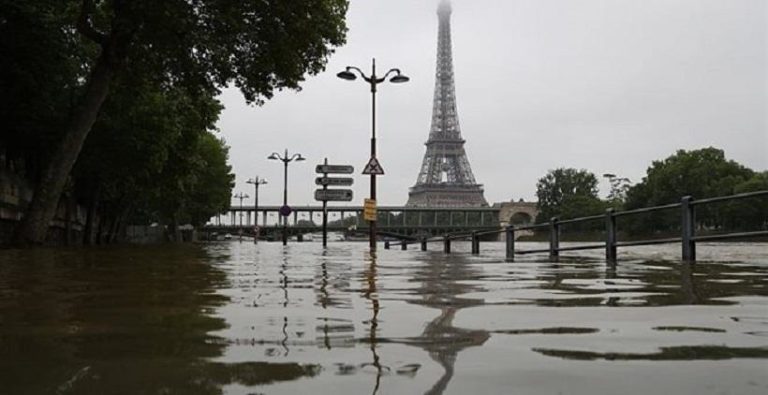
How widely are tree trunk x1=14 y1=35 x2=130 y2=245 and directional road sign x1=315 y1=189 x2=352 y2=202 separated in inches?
486

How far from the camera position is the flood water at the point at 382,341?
2.18 m

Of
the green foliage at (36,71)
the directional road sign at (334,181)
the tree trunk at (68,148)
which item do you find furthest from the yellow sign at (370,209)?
the green foliage at (36,71)

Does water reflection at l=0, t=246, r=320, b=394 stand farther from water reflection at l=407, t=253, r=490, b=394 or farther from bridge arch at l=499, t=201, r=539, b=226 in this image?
bridge arch at l=499, t=201, r=539, b=226

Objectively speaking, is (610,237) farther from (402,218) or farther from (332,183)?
(402,218)

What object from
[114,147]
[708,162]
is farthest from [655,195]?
[114,147]

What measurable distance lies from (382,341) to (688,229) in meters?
8.45

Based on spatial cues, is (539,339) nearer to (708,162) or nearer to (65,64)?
(65,64)

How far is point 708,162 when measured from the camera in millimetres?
91312

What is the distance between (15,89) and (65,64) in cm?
243

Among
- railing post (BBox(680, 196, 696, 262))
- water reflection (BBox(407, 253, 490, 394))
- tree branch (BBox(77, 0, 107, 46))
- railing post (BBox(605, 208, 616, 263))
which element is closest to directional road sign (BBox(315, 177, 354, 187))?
tree branch (BBox(77, 0, 107, 46))

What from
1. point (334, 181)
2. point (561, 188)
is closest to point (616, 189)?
point (561, 188)

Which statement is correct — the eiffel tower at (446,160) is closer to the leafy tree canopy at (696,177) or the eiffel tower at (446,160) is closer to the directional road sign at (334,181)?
the leafy tree canopy at (696,177)

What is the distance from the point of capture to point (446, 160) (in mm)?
123438

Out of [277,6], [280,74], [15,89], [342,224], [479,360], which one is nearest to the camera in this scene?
[479,360]
